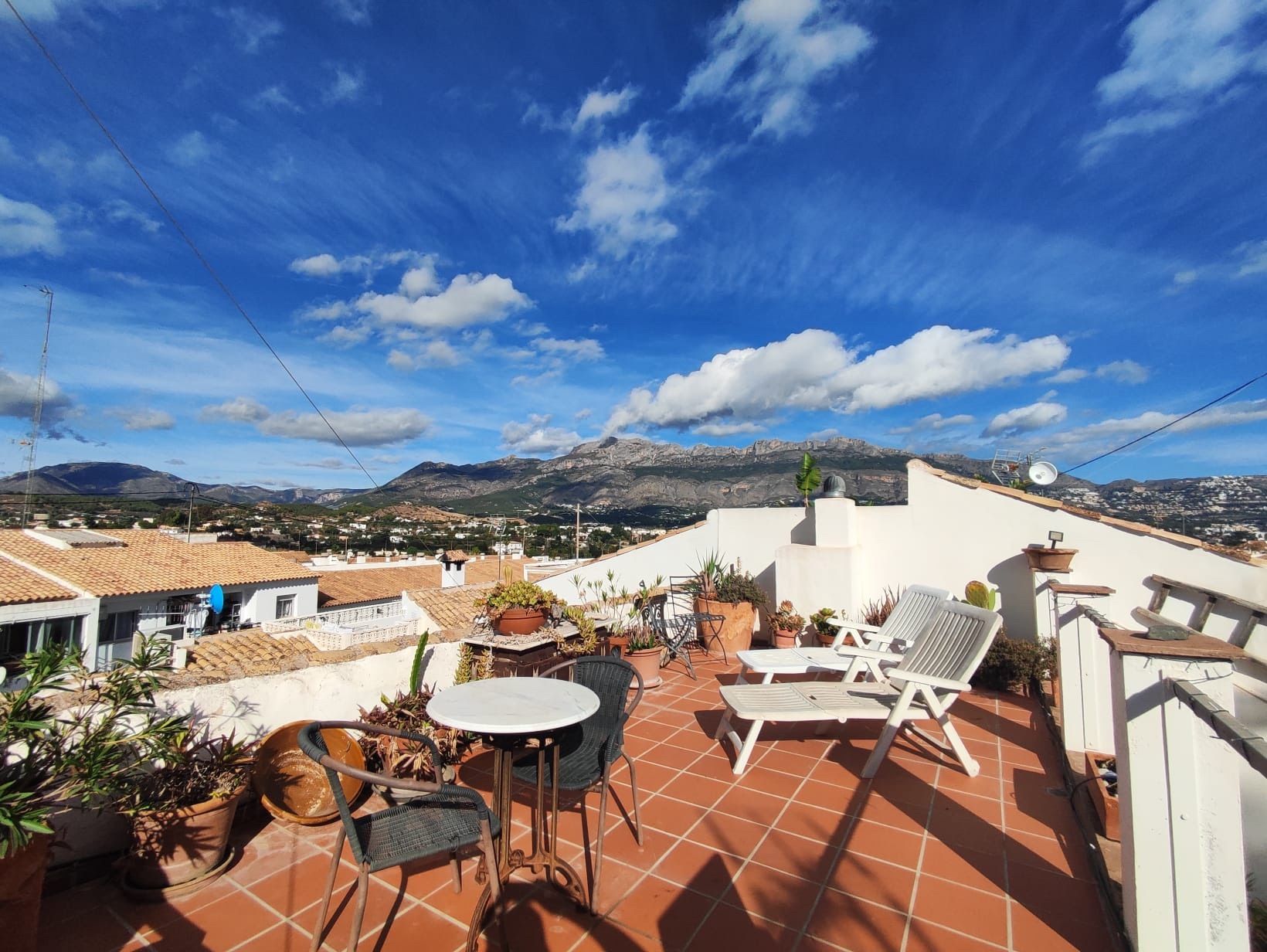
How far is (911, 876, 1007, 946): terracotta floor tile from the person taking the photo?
2.17m

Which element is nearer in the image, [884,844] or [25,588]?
[884,844]

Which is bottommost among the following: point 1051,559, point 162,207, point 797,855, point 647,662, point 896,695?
point 797,855

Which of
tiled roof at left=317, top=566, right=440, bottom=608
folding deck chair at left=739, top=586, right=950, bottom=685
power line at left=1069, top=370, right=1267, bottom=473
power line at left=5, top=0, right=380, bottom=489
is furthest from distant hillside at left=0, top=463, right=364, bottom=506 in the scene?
power line at left=1069, top=370, right=1267, bottom=473

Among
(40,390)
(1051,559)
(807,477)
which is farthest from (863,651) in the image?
(40,390)

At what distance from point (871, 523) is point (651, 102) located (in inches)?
318

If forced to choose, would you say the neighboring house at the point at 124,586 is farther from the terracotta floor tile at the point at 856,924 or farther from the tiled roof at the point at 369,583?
the terracotta floor tile at the point at 856,924

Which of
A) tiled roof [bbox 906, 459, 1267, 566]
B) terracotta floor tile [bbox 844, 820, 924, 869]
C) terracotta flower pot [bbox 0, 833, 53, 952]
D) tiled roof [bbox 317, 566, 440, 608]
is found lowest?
tiled roof [bbox 317, 566, 440, 608]

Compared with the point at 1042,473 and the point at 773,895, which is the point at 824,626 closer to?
the point at 1042,473

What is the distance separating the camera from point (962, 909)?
7.52ft

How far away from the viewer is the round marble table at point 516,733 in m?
2.08

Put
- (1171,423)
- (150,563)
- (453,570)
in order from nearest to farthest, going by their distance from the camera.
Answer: (1171,423) < (150,563) < (453,570)

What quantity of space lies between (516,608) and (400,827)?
2.77 m

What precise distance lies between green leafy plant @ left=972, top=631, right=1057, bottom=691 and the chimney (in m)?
27.1

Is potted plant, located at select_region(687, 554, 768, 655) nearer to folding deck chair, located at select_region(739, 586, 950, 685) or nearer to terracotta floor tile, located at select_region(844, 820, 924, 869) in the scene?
folding deck chair, located at select_region(739, 586, 950, 685)
